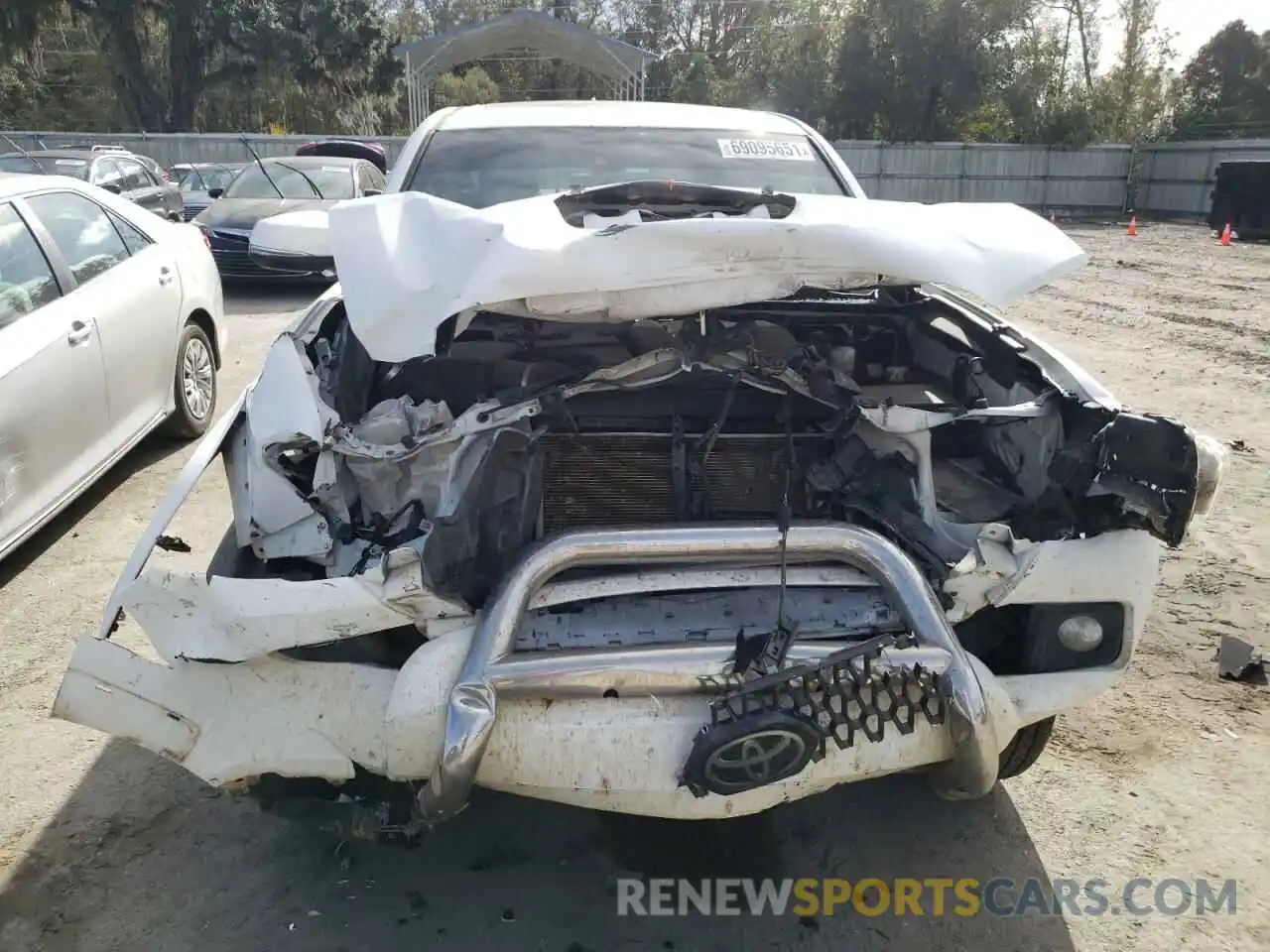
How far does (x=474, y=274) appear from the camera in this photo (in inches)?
84.1

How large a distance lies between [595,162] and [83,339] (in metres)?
2.34

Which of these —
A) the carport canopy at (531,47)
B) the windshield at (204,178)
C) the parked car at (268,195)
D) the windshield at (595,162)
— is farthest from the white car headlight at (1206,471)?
the windshield at (204,178)

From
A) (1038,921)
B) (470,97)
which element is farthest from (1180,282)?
(470,97)

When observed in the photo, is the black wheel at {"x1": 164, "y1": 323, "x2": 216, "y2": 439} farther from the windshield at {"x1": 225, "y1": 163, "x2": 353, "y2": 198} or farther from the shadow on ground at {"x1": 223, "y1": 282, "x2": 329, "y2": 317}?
the windshield at {"x1": 225, "y1": 163, "x2": 353, "y2": 198}

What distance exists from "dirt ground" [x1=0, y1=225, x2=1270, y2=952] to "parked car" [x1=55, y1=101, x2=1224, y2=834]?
11.6 inches

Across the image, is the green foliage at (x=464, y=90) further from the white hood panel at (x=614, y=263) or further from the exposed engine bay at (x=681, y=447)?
the white hood panel at (x=614, y=263)

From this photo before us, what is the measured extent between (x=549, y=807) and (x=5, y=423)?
8.24ft

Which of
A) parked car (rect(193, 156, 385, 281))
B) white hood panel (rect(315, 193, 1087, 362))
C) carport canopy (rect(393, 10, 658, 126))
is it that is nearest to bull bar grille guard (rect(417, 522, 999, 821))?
white hood panel (rect(315, 193, 1087, 362))

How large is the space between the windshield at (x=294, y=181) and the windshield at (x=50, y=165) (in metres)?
1.53

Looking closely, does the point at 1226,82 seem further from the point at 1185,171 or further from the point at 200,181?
the point at 200,181

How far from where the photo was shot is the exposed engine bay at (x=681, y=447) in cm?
218

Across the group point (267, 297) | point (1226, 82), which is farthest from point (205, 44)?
point (1226, 82)

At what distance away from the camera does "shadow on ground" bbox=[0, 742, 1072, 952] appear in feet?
7.03

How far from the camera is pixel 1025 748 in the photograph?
98.1 inches
